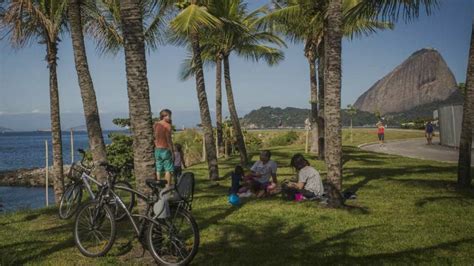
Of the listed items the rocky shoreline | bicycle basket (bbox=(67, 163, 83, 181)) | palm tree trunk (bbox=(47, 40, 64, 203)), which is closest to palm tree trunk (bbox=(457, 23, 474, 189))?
bicycle basket (bbox=(67, 163, 83, 181))

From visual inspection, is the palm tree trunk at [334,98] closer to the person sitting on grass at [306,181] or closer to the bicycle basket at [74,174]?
the person sitting on grass at [306,181]

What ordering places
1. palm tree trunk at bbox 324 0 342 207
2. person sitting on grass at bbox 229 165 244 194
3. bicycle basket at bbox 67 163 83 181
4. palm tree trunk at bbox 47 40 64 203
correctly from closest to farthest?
1. bicycle basket at bbox 67 163 83 181
2. palm tree trunk at bbox 324 0 342 207
3. person sitting on grass at bbox 229 165 244 194
4. palm tree trunk at bbox 47 40 64 203

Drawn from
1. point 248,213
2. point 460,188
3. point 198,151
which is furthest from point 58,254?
point 198,151

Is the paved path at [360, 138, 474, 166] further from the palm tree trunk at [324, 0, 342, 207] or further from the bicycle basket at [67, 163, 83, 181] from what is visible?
the bicycle basket at [67, 163, 83, 181]

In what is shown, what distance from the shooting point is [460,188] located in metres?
12.0

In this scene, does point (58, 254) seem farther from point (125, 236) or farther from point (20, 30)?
point (20, 30)

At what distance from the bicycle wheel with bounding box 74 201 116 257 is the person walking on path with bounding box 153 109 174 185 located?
423cm

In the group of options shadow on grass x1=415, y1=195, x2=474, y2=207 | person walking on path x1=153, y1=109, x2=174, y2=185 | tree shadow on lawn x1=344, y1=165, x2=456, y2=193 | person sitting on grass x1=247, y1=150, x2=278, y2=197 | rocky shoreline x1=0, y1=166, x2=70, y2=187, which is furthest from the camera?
rocky shoreline x1=0, y1=166, x2=70, y2=187

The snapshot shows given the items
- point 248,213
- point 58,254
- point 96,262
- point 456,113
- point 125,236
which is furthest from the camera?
point 456,113

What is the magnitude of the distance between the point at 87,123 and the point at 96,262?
571 cm

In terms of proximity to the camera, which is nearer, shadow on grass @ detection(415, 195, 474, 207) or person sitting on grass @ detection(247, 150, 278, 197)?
shadow on grass @ detection(415, 195, 474, 207)

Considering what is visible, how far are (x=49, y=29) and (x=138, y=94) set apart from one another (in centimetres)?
915

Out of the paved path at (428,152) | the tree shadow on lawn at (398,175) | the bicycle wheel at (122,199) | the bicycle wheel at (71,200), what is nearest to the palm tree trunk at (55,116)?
the bicycle wheel at (71,200)

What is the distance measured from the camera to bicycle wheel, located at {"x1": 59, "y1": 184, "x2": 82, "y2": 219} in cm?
962
